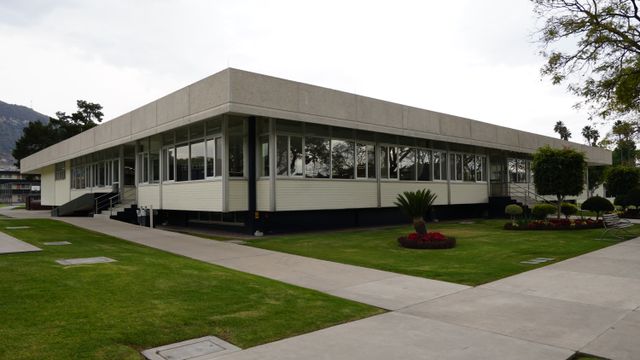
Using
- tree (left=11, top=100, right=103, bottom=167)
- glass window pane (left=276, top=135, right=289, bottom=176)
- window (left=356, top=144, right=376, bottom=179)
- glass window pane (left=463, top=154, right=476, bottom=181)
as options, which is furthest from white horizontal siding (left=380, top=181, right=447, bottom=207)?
tree (left=11, top=100, right=103, bottom=167)

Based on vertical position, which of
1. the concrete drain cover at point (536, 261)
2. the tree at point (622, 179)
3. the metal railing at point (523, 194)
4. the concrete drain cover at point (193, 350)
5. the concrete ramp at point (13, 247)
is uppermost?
the tree at point (622, 179)

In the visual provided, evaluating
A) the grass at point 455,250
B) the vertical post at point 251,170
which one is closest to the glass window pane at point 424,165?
the grass at point 455,250

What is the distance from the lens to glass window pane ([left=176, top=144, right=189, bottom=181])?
20.5m

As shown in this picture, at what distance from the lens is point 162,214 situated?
24.0 m

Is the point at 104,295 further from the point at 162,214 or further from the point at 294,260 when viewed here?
the point at 162,214

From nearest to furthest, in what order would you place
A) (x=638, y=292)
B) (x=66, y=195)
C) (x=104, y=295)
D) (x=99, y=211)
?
(x=104, y=295) < (x=638, y=292) < (x=99, y=211) < (x=66, y=195)

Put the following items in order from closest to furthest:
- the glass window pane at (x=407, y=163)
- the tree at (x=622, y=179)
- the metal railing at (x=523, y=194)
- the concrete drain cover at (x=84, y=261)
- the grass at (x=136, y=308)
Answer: the grass at (x=136, y=308) < the concrete drain cover at (x=84, y=261) < the glass window pane at (x=407, y=163) < the tree at (x=622, y=179) < the metal railing at (x=523, y=194)

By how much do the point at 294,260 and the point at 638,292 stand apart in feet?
23.7

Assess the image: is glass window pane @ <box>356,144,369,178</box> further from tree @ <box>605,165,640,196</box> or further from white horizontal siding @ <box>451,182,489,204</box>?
tree @ <box>605,165,640,196</box>

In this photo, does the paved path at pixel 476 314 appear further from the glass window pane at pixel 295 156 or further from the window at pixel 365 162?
the window at pixel 365 162

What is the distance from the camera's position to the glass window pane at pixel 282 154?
18.3 meters

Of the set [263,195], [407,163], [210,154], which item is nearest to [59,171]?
[210,154]

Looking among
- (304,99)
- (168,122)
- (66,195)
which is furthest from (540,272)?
(66,195)

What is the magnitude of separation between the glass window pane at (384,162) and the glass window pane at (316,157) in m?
3.99
